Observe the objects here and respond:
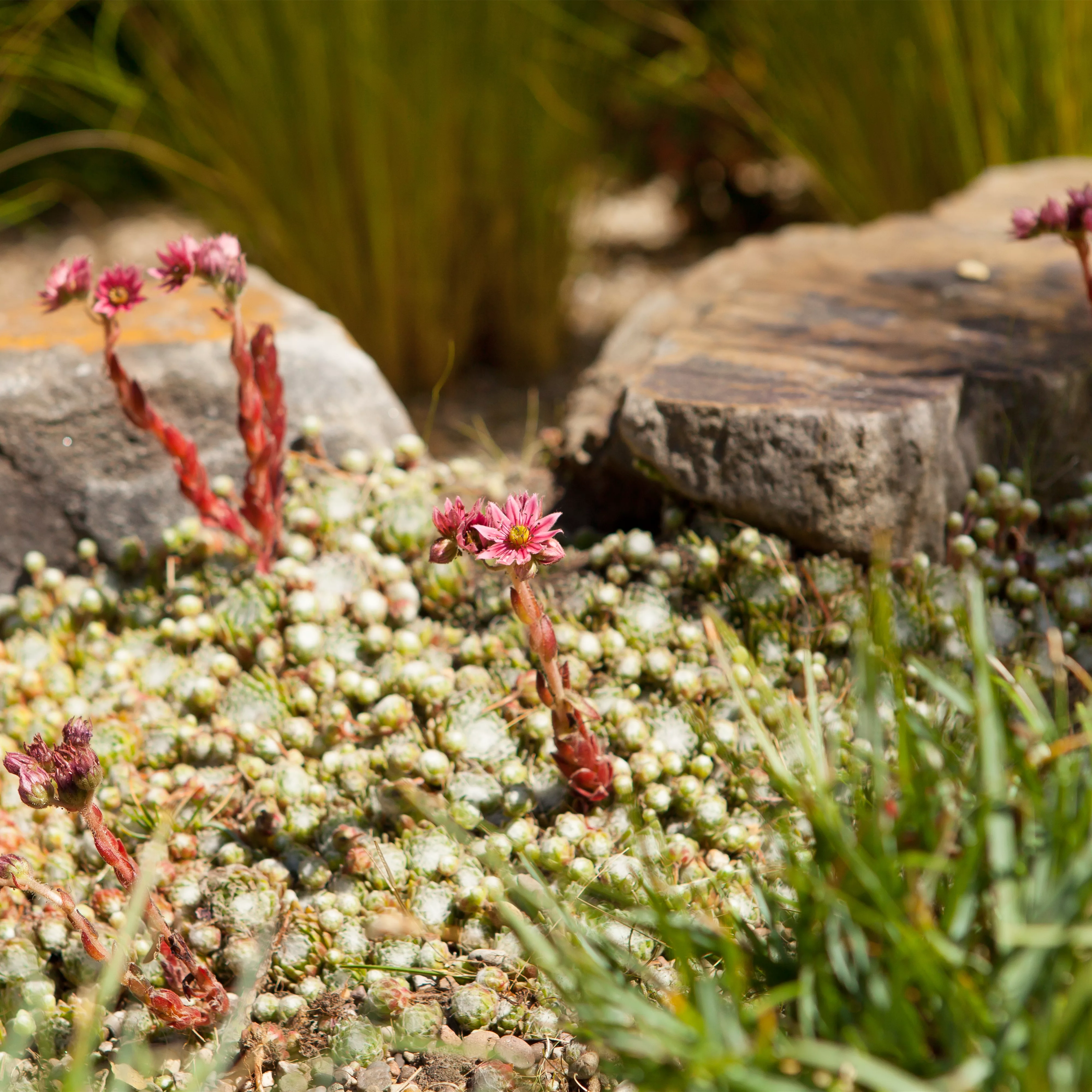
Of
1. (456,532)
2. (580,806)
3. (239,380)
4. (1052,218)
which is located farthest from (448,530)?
(1052,218)

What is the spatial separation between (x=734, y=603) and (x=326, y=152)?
232 cm

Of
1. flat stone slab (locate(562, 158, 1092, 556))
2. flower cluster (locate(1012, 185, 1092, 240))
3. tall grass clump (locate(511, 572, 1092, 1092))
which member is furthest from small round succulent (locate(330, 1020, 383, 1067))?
flower cluster (locate(1012, 185, 1092, 240))

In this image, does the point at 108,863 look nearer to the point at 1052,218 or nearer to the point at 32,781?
the point at 32,781

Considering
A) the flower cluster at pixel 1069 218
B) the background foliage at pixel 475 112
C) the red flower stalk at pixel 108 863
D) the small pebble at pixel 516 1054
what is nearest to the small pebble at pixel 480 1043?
the small pebble at pixel 516 1054

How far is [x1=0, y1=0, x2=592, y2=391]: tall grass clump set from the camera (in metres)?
3.30

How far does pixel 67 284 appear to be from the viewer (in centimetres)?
182

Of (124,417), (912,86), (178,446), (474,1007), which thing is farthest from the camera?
(912,86)

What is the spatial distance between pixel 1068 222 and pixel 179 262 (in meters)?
1.60

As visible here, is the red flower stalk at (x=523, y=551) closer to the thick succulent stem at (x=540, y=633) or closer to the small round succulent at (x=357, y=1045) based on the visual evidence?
the thick succulent stem at (x=540, y=633)

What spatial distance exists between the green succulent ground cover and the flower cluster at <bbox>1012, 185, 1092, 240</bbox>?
51 centimetres

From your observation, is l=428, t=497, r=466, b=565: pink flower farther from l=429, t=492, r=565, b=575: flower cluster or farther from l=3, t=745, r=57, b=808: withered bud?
l=3, t=745, r=57, b=808: withered bud

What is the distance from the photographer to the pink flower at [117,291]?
71.9 inches

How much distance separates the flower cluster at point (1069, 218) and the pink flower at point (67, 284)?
1.73m

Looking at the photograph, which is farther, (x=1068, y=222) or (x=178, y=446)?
(x=178, y=446)
